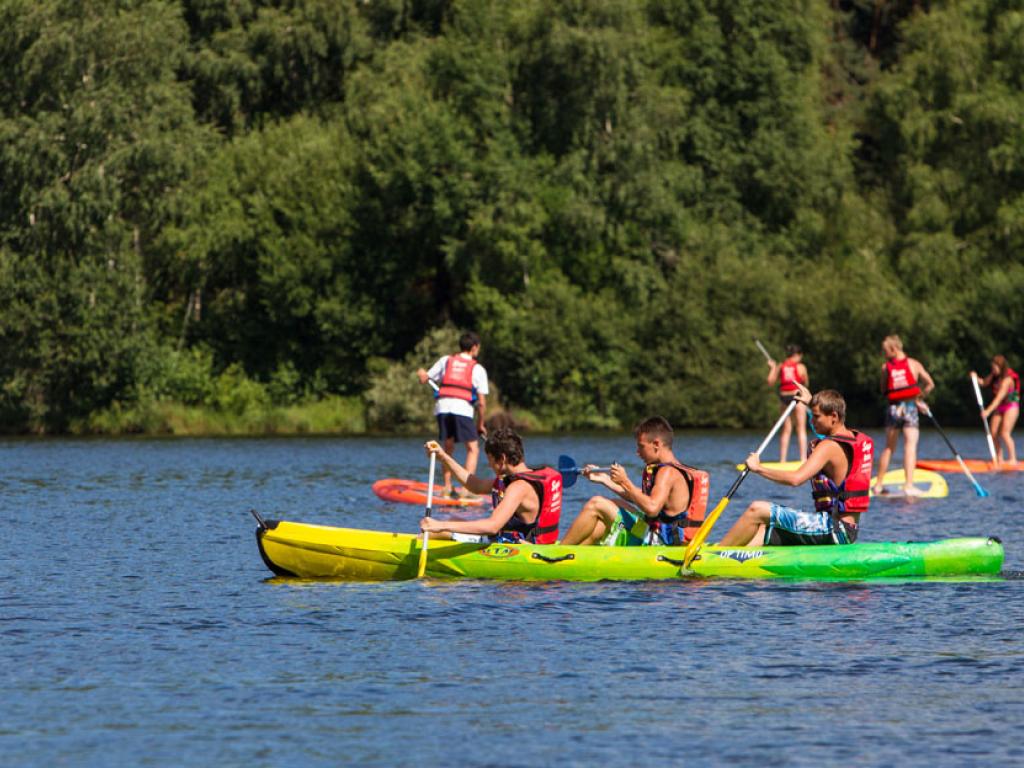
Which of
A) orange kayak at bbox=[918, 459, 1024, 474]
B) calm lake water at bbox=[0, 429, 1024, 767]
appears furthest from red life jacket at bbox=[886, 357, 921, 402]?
calm lake water at bbox=[0, 429, 1024, 767]

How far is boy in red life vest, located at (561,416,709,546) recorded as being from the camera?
13.3 metres

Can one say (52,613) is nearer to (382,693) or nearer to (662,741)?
(382,693)

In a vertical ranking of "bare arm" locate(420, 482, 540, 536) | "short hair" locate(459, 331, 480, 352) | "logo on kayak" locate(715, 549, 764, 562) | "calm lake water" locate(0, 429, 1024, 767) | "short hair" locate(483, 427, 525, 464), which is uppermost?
"short hair" locate(459, 331, 480, 352)

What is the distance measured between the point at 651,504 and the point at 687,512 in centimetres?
33

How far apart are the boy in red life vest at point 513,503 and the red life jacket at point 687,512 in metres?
0.67

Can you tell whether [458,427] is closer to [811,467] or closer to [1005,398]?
[811,467]

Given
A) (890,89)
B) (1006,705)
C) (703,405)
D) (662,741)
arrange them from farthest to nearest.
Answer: (890,89)
(703,405)
(1006,705)
(662,741)

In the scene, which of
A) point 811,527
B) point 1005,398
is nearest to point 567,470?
point 811,527

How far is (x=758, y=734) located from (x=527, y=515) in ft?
17.4

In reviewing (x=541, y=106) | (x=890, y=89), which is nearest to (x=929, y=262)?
(x=890, y=89)

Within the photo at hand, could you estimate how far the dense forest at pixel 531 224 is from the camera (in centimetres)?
4781

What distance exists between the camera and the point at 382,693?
9383 mm

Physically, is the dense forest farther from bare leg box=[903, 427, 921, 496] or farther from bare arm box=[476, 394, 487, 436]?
bare leg box=[903, 427, 921, 496]

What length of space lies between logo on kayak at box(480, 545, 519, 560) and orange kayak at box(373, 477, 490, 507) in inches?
271
